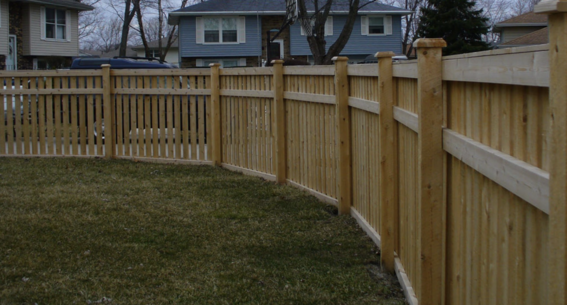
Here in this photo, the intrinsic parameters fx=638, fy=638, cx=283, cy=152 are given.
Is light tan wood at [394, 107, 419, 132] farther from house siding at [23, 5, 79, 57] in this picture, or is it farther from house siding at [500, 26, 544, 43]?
house siding at [23, 5, 79, 57]

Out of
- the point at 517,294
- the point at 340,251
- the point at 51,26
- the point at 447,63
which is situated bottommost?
Result: the point at 340,251

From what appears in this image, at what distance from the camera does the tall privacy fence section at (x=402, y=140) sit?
6.63ft

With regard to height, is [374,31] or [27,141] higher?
[374,31]

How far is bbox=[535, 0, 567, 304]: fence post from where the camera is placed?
1735 mm

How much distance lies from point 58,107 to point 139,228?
6063mm

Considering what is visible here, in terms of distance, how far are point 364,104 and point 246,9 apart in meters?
34.9

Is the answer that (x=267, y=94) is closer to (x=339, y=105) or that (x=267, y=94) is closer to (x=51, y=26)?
(x=339, y=105)

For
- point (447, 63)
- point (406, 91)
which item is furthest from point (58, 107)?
point (447, 63)

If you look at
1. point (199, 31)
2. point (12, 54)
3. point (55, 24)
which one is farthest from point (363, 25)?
point (12, 54)

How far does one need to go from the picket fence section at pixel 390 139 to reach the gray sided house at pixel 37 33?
76.3ft

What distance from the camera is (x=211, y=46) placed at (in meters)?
39.8

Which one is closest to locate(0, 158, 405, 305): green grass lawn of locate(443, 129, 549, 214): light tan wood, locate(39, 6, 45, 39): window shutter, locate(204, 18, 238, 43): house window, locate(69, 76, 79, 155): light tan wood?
locate(443, 129, 549, 214): light tan wood

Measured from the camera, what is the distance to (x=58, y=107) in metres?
11.5

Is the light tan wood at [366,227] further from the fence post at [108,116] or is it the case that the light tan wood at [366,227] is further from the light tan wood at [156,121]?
the fence post at [108,116]
